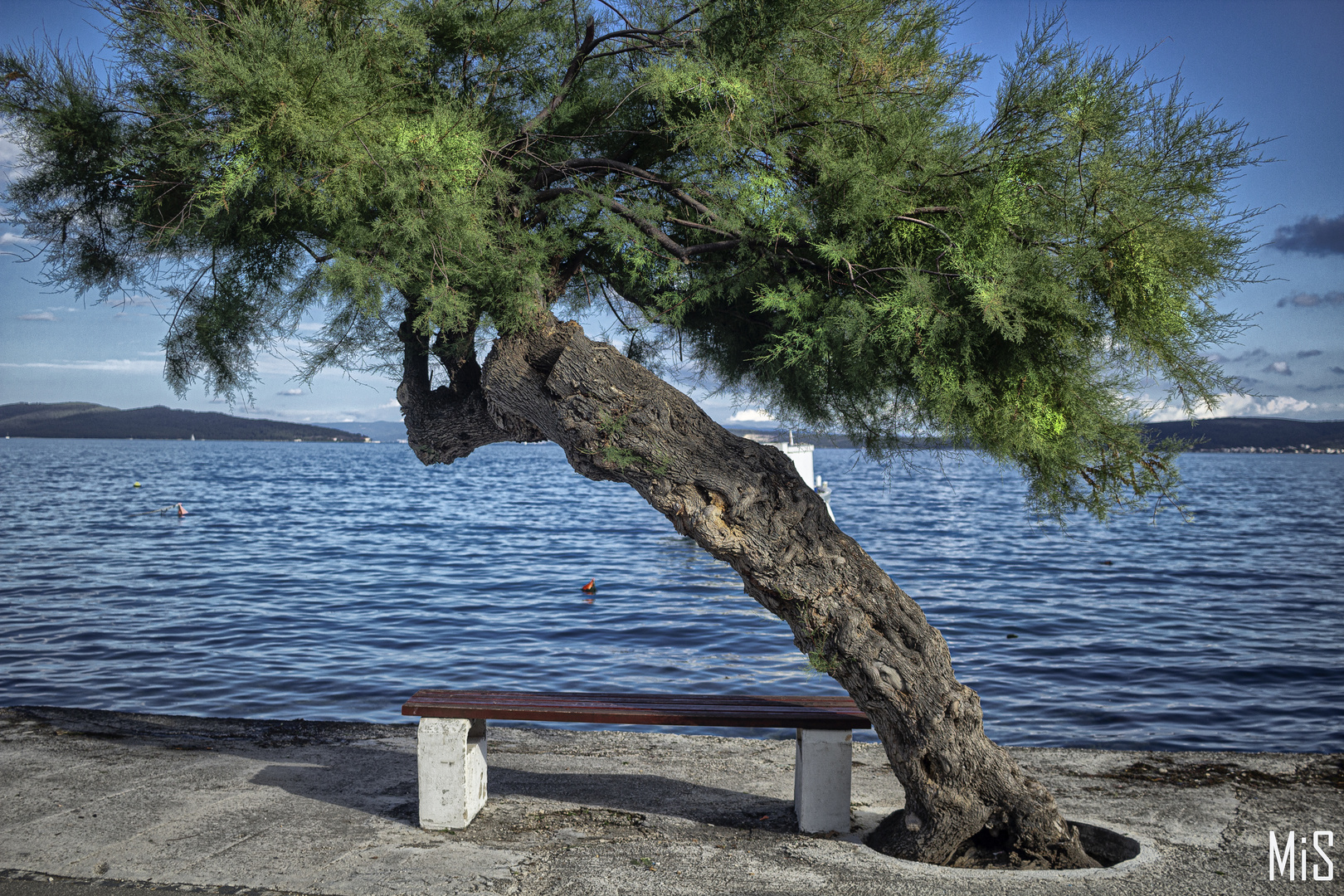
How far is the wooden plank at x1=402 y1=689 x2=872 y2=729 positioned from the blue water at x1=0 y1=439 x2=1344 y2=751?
72.5 inches

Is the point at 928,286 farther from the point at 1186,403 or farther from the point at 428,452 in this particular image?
the point at 428,452

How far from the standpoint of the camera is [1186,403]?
4.87 m

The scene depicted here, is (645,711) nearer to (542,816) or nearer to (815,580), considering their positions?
(542,816)

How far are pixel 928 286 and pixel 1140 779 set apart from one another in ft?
14.9

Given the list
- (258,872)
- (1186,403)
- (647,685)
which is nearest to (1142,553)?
(647,685)

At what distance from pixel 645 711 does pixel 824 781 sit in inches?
46.5

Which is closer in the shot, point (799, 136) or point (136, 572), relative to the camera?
point (799, 136)

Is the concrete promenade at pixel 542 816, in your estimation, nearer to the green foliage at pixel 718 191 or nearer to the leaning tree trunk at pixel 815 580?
the leaning tree trunk at pixel 815 580

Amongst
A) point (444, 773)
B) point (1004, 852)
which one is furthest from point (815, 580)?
point (444, 773)

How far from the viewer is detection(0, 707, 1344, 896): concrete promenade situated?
470 centimetres

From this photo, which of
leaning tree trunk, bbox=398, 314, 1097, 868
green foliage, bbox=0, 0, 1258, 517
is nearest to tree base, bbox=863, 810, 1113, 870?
leaning tree trunk, bbox=398, 314, 1097, 868

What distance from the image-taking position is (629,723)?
537 centimetres

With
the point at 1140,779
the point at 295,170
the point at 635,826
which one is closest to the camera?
the point at 295,170

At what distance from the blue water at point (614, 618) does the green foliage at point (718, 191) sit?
914 mm
